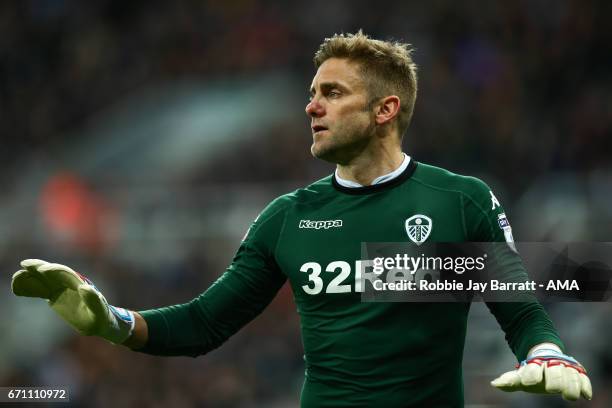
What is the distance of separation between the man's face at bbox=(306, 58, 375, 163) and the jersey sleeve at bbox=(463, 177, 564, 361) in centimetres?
53

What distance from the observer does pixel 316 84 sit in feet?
15.1

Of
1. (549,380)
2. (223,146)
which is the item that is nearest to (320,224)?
(549,380)

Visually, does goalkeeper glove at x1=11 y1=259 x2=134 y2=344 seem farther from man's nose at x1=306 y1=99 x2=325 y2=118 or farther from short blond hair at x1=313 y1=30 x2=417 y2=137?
short blond hair at x1=313 y1=30 x2=417 y2=137

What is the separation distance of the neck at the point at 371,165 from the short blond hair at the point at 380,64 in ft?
0.63

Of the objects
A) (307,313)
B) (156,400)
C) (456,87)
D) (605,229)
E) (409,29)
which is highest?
(409,29)

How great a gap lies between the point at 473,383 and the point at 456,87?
4.55 meters

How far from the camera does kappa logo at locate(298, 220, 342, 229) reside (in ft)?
14.5

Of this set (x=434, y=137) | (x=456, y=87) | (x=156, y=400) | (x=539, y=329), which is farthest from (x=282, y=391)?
(x=539, y=329)

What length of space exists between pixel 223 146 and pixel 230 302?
9.90m

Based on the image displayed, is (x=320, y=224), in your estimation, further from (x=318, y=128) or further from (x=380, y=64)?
(x=380, y=64)

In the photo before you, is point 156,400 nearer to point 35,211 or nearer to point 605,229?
point 35,211

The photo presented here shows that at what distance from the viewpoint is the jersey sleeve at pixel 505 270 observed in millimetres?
3975

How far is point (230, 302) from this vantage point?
14.8 feet

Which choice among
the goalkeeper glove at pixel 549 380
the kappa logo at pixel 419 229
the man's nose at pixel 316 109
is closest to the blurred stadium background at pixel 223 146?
the kappa logo at pixel 419 229
